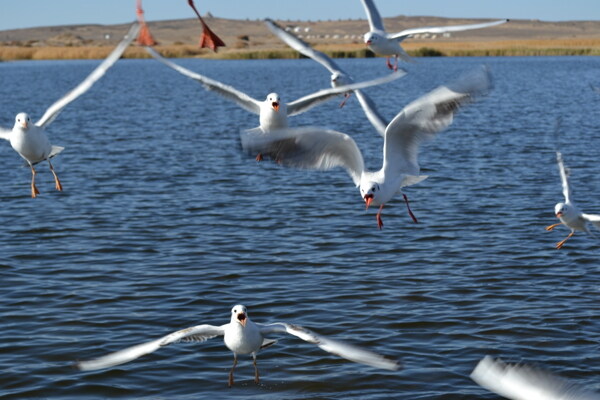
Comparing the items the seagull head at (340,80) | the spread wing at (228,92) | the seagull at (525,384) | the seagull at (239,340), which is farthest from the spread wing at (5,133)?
the seagull at (525,384)

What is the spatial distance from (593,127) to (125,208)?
1929 cm

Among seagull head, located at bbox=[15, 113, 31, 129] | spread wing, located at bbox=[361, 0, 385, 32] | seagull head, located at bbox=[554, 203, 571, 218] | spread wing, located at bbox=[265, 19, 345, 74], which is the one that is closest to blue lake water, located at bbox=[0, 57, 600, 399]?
Answer: seagull head, located at bbox=[554, 203, 571, 218]

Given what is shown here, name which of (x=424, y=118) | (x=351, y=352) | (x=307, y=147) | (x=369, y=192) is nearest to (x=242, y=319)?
(x=351, y=352)

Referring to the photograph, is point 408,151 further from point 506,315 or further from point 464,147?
point 464,147

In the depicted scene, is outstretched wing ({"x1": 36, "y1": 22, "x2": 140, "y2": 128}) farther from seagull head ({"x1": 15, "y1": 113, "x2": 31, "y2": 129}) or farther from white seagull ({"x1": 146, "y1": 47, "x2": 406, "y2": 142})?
white seagull ({"x1": 146, "y1": 47, "x2": 406, "y2": 142})

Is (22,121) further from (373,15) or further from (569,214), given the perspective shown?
(569,214)

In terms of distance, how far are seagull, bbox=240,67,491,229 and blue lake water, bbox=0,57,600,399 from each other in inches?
81.4

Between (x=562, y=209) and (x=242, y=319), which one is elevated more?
(x=562, y=209)

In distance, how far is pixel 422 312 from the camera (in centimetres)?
1238

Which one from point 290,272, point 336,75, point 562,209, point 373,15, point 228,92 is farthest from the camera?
point 290,272

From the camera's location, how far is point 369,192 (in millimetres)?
9453

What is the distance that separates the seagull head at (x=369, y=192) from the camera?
944 cm

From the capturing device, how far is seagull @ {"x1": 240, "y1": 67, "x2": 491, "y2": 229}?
976 cm

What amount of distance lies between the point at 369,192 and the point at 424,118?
1.09 meters
